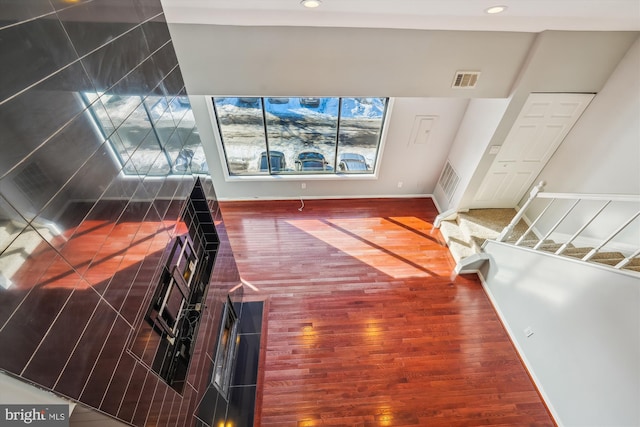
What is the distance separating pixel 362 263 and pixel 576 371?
Result: 232 centimetres

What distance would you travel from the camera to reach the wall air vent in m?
4.26

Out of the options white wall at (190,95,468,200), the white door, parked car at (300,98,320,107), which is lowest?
the white door

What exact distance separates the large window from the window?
211cm

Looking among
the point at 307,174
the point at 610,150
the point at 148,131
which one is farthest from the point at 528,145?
the point at 148,131

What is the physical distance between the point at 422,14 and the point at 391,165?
251 centimetres

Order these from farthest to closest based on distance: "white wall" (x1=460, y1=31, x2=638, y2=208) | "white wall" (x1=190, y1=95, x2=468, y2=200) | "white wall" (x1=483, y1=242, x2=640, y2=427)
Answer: "white wall" (x1=190, y1=95, x2=468, y2=200)
"white wall" (x1=460, y1=31, x2=638, y2=208)
"white wall" (x1=483, y1=242, x2=640, y2=427)

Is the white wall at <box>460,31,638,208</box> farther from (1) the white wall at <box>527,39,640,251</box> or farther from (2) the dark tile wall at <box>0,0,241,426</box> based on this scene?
(2) the dark tile wall at <box>0,0,241,426</box>

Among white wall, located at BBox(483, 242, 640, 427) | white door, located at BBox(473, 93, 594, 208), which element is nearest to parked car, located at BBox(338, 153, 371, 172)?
white door, located at BBox(473, 93, 594, 208)

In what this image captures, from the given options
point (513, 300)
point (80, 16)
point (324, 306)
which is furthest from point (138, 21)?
point (513, 300)

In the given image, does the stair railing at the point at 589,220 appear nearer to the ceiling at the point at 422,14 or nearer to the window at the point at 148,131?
the ceiling at the point at 422,14

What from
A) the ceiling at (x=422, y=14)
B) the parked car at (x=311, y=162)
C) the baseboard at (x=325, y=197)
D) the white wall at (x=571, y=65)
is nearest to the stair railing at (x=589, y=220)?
the white wall at (x=571, y=65)

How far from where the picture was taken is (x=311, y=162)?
4652 mm

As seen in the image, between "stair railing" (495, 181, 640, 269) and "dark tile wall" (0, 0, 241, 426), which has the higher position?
"stair railing" (495, 181, 640, 269)

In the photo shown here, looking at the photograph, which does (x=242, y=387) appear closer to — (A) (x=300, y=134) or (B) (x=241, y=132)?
(B) (x=241, y=132)
